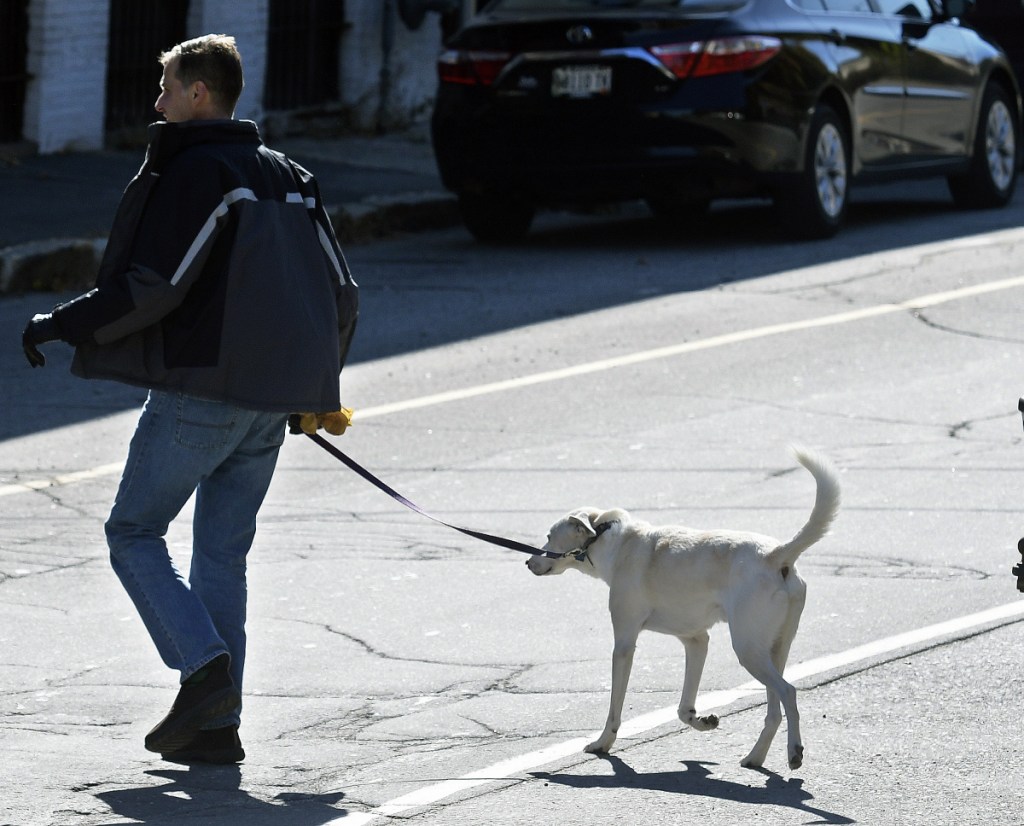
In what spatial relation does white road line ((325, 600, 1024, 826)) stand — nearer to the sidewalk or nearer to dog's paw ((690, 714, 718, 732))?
dog's paw ((690, 714, 718, 732))

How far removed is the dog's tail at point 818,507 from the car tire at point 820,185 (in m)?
8.78

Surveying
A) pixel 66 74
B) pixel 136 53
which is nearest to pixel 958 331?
pixel 66 74

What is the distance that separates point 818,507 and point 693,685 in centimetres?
60

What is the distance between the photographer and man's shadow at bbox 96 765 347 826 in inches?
179

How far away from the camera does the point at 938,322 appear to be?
36.4 feet

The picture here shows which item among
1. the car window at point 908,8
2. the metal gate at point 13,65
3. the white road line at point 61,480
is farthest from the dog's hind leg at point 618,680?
the metal gate at point 13,65

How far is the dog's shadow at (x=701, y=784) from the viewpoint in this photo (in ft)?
15.3

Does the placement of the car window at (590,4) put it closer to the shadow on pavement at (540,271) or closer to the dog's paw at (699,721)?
the shadow on pavement at (540,271)

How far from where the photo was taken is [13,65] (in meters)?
16.3

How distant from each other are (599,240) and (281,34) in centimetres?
590

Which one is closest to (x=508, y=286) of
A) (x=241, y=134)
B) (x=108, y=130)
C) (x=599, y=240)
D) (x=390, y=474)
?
(x=599, y=240)

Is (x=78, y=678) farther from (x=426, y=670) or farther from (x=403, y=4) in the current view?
(x=403, y=4)

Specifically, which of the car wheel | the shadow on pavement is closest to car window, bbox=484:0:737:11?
the car wheel

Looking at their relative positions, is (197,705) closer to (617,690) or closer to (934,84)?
(617,690)
